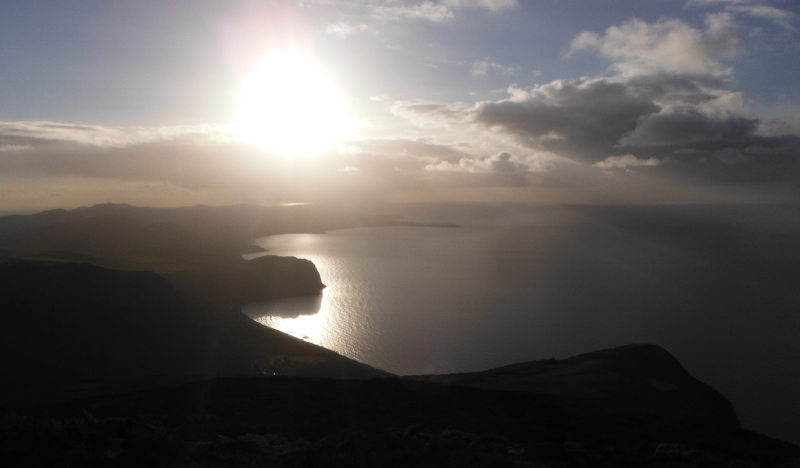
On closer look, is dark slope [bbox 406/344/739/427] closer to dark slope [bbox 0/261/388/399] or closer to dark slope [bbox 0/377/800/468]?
dark slope [bbox 0/377/800/468]

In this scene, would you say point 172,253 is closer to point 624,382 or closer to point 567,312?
point 567,312

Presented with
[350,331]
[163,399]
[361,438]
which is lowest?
[350,331]

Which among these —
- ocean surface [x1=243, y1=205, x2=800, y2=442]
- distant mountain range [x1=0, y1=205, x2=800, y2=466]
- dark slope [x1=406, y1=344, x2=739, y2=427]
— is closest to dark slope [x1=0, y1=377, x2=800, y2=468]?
distant mountain range [x1=0, y1=205, x2=800, y2=466]

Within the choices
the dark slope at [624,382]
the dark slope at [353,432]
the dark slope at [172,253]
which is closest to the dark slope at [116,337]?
the dark slope at [353,432]

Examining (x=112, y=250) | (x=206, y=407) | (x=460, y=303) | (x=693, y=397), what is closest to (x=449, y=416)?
(x=206, y=407)

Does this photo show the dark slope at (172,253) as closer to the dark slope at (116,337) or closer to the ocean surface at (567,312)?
the ocean surface at (567,312)

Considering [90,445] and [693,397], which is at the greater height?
[90,445]

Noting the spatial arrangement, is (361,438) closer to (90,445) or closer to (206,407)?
(90,445)

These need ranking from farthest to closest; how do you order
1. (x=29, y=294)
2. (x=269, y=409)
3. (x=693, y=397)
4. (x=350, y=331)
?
1. (x=350, y=331)
2. (x=29, y=294)
3. (x=693, y=397)
4. (x=269, y=409)
